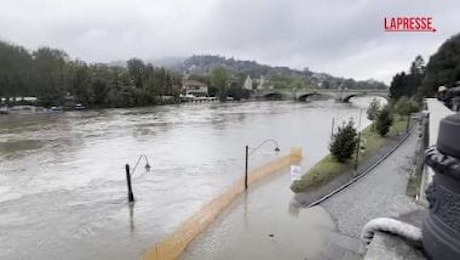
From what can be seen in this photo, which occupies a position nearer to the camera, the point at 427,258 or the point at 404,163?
the point at 427,258

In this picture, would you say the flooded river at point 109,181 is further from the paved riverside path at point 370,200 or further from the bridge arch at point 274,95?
the bridge arch at point 274,95

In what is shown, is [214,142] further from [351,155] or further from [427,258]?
[427,258]

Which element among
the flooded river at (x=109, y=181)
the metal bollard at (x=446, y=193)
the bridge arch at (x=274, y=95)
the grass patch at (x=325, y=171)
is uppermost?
the metal bollard at (x=446, y=193)

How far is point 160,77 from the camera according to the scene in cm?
8706

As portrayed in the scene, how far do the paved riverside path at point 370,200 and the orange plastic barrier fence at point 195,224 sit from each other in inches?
155

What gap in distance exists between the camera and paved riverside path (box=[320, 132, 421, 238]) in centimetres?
1349

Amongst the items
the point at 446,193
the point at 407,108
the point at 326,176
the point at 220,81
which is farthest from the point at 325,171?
the point at 220,81

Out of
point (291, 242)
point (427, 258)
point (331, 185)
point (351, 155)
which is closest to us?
point (427, 258)

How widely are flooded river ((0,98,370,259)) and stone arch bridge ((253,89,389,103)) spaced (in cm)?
4988

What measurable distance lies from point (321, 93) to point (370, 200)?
276 ft

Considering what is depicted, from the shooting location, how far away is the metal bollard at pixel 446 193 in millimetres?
1675

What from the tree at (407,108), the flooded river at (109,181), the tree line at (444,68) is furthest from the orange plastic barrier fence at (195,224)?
the tree line at (444,68)

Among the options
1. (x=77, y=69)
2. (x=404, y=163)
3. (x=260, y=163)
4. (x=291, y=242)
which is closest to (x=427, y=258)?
(x=291, y=242)

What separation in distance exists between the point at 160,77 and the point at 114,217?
73.7m
